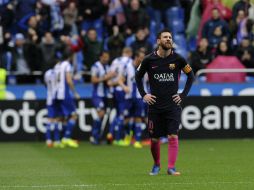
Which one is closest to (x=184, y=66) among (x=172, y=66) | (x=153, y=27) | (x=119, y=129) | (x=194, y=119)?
(x=172, y=66)

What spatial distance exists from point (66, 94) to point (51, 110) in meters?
0.60

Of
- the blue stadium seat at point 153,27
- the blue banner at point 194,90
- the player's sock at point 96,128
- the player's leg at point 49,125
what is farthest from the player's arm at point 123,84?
the blue stadium seat at point 153,27

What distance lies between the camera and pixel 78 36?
81.0 feet

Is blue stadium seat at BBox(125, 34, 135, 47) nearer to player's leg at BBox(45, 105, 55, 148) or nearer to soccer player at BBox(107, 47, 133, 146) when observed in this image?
soccer player at BBox(107, 47, 133, 146)

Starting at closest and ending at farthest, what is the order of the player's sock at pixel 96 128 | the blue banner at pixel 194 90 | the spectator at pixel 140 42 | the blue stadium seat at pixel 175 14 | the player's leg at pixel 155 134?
the player's leg at pixel 155 134 < the player's sock at pixel 96 128 < the blue banner at pixel 194 90 < the spectator at pixel 140 42 < the blue stadium seat at pixel 175 14

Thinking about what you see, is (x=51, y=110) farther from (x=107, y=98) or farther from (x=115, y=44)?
(x=115, y=44)

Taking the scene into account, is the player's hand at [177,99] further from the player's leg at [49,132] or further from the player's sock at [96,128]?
the player's leg at [49,132]

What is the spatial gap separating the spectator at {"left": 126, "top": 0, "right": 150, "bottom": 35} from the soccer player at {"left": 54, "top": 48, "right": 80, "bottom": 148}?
4.18 meters

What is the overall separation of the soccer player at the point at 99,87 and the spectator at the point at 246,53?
437 cm

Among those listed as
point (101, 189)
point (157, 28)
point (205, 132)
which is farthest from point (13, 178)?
point (157, 28)

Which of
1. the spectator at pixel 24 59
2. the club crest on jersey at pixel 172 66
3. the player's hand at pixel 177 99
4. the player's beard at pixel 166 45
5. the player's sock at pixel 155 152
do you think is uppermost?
the spectator at pixel 24 59

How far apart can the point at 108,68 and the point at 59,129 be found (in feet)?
6.96

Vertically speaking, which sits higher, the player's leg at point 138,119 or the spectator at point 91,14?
the spectator at point 91,14

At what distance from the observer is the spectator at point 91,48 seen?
2411 centimetres
